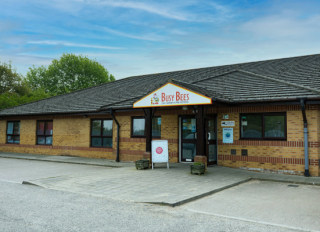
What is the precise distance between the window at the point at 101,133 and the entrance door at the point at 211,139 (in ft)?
18.7

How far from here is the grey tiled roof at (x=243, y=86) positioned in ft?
35.2

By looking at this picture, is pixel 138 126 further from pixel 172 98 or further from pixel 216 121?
pixel 172 98

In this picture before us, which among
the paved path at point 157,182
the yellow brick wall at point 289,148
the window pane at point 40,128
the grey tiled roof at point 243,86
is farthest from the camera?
the window pane at point 40,128

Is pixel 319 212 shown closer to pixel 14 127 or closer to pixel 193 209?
pixel 193 209

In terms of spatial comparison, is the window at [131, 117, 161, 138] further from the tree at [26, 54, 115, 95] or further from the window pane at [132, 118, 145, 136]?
the tree at [26, 54, 115, 95]

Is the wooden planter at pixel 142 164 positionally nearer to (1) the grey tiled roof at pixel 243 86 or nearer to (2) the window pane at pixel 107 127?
(1) the grey tiled roof at pixel 243 86

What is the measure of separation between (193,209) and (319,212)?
2.48 meters

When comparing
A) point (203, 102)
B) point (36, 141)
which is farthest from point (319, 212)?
point (36, 141)

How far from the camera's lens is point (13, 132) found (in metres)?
20.9

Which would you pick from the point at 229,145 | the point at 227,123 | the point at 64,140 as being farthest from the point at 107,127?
the point at 229,145

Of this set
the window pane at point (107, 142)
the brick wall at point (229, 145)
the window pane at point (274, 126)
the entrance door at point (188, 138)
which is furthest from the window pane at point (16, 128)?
the window pane at point (274, 126)

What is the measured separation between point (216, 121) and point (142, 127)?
12.5 feet

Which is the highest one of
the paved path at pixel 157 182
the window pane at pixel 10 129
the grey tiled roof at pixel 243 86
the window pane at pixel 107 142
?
the grey tiled roof at pixel 243 86

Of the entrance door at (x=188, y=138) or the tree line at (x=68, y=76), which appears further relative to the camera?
the tree line at (x=68, y=76)
